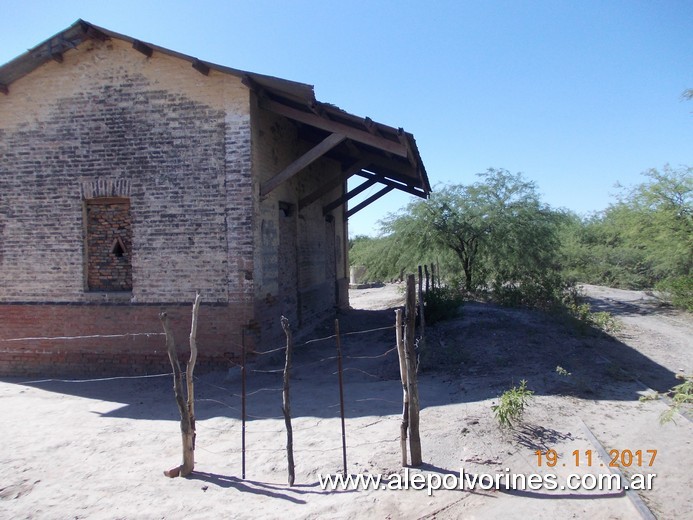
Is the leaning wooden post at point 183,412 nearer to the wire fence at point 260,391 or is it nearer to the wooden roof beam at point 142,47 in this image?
the wire fence at point 260,391

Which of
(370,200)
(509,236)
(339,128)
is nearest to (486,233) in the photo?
(509,236)

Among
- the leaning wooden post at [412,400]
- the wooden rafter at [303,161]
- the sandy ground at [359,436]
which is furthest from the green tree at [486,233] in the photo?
the leaning wooden post at [412,400]

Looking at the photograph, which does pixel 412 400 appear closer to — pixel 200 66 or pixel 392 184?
pixel 200 66

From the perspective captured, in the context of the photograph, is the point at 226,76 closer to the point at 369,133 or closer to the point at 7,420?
the point at 369,133

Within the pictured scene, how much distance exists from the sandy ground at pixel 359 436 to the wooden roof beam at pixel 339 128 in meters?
3.62

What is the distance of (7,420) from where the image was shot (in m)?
7.56

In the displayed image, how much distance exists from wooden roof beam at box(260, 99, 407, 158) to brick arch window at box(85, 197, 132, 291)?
324cm

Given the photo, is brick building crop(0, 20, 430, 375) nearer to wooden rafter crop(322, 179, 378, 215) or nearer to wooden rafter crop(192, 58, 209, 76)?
wooden rafter crop(192, 58, 209, 76)

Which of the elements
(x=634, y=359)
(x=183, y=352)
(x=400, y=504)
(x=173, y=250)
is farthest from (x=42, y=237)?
(x=634, y=359)

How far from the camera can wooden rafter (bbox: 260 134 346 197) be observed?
895 cm

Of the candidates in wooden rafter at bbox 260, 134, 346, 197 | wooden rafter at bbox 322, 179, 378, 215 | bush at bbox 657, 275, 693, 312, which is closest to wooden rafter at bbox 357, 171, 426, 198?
wooden rafter at bbox 322, 179, 378, 215

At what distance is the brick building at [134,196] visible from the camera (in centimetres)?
916

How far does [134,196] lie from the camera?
947 cm
